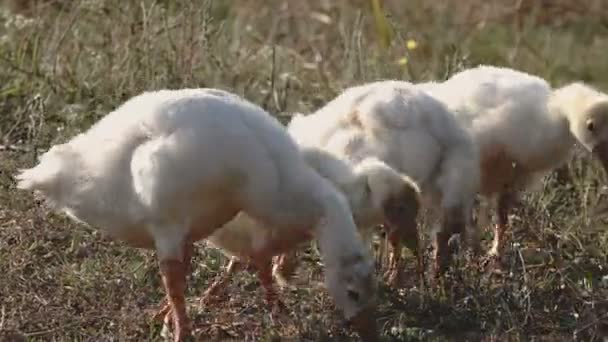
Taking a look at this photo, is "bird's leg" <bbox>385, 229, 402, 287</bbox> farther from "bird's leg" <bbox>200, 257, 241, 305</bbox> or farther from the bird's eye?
the bird's eye

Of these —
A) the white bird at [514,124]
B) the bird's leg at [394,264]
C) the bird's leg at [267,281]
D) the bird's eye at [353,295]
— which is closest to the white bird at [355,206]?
the bird's leg at [267,281]

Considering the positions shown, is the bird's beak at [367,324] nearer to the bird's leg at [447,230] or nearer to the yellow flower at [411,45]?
the bird's leg at [447,230]

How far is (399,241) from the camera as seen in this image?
Answer: 6.17 meters

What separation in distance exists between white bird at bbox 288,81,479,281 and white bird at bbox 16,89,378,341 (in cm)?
60

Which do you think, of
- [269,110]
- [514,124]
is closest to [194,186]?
[514,124]

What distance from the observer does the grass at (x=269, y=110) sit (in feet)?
19.2

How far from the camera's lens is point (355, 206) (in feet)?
19.3

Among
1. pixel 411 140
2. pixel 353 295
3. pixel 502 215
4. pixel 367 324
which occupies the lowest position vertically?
pixel 502 215

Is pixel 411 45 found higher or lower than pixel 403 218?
lower

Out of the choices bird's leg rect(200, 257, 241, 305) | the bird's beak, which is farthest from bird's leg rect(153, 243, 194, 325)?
the bird's beak

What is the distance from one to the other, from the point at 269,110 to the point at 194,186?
126 inches

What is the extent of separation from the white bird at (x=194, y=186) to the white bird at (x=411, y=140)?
60cm

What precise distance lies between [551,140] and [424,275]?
1.15 metres

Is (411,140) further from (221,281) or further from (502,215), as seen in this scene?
(502,215)
